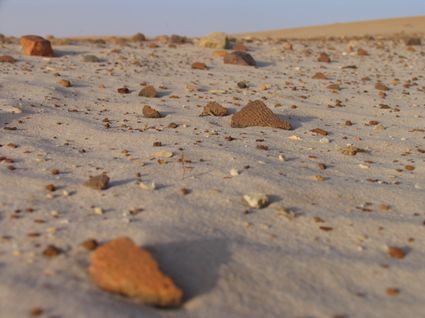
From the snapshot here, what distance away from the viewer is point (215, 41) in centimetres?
770

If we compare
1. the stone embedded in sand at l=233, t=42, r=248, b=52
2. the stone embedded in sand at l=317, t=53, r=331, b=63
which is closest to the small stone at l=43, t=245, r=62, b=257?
the stone embedded in sand at l=317, t=53, r=331, b=63

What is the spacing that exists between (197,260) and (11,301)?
65 centimetres

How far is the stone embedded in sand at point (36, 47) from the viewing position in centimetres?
609

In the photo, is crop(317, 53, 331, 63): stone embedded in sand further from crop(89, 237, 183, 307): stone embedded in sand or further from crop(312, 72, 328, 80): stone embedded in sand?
crop(89, 237, 183, 307): stone embedded in sand

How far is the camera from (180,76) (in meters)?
5.71

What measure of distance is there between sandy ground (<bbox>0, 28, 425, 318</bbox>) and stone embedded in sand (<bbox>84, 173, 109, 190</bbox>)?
5 centimetres

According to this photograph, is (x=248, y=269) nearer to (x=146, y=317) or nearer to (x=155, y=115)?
(x=146, y=317)

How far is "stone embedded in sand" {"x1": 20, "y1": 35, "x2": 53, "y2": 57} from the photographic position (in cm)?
609

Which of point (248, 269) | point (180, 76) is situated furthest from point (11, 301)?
point (180, 76)

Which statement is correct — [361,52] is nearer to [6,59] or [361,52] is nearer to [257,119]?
[257,119]

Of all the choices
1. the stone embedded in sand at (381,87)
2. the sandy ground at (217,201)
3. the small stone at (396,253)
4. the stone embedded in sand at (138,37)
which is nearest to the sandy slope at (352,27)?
the stone embedded in sand at (138,37)

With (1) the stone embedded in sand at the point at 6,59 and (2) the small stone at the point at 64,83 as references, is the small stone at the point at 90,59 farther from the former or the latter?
(2) the small stone at the point at 64,83

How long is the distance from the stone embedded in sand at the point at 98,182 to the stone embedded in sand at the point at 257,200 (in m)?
0.66

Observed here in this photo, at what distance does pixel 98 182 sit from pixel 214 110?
5.91 ft
